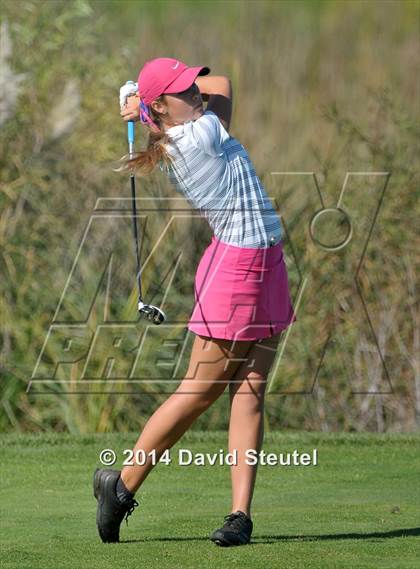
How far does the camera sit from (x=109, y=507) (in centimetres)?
505

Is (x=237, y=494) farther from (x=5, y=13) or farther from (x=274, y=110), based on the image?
(x=274, y=110)

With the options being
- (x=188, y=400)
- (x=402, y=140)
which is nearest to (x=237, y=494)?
(x=188, y=400)

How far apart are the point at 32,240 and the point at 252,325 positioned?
4935 millimetres

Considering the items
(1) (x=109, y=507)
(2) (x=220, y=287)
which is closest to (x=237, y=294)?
(2) (x=220, y=287)

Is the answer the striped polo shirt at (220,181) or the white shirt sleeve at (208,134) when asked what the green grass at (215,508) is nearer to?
the striped polo shirt at (220,181)

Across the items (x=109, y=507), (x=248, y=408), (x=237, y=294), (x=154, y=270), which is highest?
(x=237, y=294)

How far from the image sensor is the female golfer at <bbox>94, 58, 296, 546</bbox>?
4926 millimetres

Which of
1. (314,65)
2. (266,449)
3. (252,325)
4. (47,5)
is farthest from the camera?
(314,65)

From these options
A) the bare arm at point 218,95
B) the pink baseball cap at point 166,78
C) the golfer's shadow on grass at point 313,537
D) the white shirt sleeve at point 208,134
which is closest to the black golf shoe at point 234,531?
the golfer's shadow on grass at point 313,537

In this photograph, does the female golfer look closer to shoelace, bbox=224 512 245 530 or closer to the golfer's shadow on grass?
shoelace, bbox=224 512 245 530

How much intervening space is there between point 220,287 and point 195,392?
1.30ft

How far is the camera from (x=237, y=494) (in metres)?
5.05

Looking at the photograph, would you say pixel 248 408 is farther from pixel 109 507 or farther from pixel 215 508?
pixel 215 508

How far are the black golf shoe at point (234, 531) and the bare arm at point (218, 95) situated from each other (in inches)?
56.3
